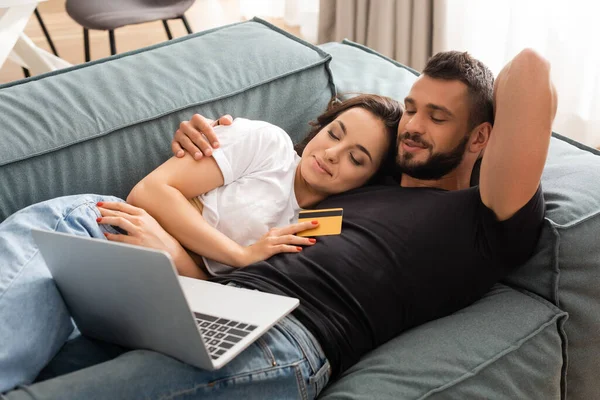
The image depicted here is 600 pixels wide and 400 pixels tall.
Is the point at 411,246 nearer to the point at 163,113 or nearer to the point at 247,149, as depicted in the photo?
the point at 247,149

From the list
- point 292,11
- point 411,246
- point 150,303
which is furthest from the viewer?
point 292,11

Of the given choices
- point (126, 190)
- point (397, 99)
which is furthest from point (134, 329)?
point (397, 99)

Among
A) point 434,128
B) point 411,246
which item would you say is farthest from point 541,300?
point 434,128

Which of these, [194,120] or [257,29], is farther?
[257,29]

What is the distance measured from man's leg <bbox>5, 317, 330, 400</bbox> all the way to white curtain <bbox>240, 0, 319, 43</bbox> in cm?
298

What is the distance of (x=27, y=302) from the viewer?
4.21ft

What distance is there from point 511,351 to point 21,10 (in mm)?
1895

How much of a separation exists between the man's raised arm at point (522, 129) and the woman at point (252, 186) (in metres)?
0.35

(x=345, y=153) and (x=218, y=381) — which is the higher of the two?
(x=345, y=153)

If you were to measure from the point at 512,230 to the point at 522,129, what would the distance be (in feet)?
0.70

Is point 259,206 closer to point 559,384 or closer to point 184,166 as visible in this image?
point 184,166

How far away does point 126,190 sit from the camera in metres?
1.72

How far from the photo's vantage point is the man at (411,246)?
129cm

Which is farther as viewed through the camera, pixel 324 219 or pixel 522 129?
pixel 324 219
